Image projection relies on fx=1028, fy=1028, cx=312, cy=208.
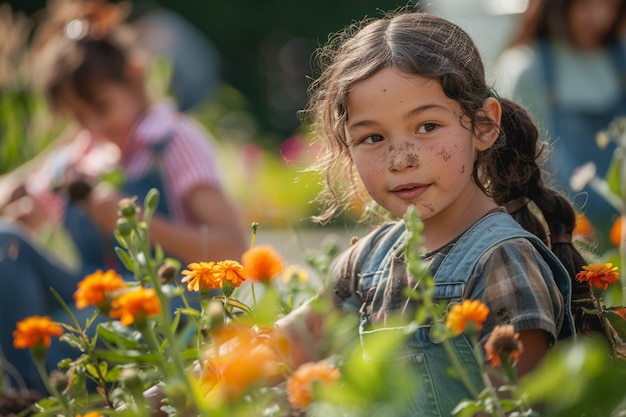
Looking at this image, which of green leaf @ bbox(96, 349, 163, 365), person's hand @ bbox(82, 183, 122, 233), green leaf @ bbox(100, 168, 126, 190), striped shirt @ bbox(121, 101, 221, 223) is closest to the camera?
green leaf @ bbox(96, 349, 163, 365)

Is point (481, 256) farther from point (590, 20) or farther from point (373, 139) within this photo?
point (590, 20)

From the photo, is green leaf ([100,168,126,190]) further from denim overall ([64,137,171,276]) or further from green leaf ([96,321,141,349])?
green leaf ([96,321,141,349])

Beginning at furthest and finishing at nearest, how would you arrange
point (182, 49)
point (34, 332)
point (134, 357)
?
point (182, 49)
point (34, 332)
point (134, 357)

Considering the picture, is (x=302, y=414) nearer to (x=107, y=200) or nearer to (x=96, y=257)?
(x=107, y=200)

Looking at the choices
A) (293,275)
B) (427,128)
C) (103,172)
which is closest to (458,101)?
(427,128)

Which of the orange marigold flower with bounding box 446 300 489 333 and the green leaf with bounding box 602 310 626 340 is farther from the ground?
the orange marigold flower with bounding box 446 300 489 333

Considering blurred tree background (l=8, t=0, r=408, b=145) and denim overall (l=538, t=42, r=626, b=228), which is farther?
blurred tree background (l=8, t=0, r=408, b=145)

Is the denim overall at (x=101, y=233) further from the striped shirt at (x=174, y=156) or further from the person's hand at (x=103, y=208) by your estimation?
the person's hand at (x=103, y=208)

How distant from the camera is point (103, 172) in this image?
304 centimetres

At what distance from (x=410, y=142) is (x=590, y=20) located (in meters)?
2.17

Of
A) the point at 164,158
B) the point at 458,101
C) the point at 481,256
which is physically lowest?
the point at 164,158

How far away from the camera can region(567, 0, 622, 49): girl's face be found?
134 inches

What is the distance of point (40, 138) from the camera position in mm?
4719

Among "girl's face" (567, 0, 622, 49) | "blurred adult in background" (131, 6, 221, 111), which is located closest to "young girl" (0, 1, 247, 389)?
"girl's face" (567, 0, 622, 49)
